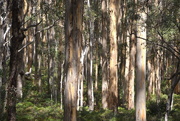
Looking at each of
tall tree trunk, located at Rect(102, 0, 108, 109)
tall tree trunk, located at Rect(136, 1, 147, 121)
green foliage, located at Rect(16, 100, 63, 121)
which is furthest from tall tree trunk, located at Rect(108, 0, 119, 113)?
tall tree trunk, located at Rect(136, 1, 147, 121)

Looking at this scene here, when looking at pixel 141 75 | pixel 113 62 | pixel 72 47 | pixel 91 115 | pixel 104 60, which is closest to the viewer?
pixel 72 47

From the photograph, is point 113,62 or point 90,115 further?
point 113,62

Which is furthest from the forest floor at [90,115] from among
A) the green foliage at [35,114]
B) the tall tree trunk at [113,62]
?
the tall tree trunk at [113,62]

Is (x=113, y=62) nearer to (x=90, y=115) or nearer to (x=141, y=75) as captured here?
(x=90, y=115)

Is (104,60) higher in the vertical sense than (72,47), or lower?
higher

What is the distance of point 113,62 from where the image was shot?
53.4ft

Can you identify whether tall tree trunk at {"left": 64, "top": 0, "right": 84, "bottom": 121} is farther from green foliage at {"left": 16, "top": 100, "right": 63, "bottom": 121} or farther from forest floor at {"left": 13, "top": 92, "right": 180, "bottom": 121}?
green foliage at {"left": 16, "top": 100, "right": 63, "bottom": 121}

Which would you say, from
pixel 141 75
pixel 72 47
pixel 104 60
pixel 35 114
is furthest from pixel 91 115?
pixel 72 47

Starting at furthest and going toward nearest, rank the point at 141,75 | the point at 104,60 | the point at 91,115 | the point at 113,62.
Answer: the point at 104,60 → the point at 113,62 → the point at 91,115 → the point at 141,75

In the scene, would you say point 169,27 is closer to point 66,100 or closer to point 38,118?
point 66,100

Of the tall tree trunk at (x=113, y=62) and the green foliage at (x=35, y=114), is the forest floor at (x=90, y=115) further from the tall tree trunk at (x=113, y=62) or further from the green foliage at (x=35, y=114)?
the tall tree trunk at (x=113, y=62)

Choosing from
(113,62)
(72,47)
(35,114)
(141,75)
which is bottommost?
(35,114)

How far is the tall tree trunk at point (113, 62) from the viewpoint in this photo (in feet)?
52.9

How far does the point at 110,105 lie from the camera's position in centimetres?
1694
